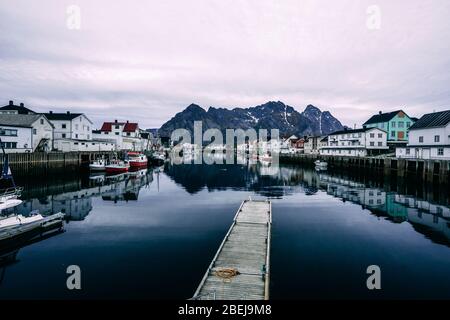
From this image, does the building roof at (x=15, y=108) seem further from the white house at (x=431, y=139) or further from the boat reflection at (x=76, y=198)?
the white house at (x=431, y=139)

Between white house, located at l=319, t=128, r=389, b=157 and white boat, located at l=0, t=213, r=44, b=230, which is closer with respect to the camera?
white boat, located at l=0, t=213, r=44, b=230

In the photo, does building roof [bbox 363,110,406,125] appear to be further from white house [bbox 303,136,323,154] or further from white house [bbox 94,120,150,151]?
white house [bbox 94,120,150,151]

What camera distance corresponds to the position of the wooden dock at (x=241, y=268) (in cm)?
1109

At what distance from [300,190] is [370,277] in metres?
30.2

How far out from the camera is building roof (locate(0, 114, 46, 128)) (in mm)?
55188

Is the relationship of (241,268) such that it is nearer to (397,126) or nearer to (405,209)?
(405,209)

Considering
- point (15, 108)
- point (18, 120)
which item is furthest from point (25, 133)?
point (15, 108)

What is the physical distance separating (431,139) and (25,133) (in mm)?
80466

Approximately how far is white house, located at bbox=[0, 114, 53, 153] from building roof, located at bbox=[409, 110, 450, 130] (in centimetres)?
7980

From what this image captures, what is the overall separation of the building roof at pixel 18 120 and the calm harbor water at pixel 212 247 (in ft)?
91.4

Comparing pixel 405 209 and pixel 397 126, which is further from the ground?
pixel 397 126

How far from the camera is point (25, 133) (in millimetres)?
56156

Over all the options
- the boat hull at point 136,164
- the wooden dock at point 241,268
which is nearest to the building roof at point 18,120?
the boat hull at point 136,164

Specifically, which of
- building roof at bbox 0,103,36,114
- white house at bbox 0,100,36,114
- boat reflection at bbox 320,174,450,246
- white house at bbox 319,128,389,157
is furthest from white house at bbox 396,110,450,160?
building roof at bbox 0,103,36,114
